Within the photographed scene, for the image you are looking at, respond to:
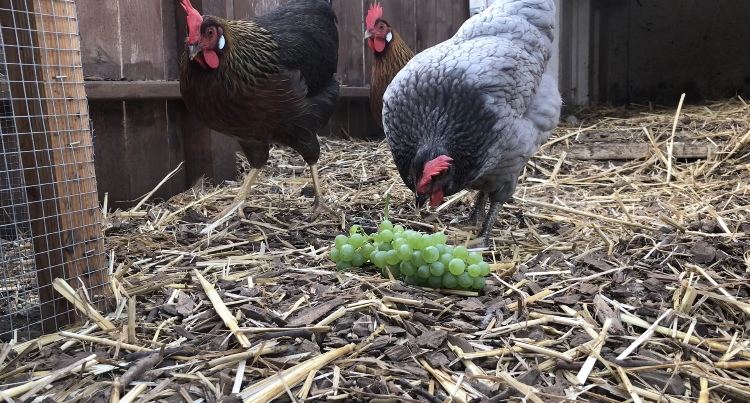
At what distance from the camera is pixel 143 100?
3332 millimetres

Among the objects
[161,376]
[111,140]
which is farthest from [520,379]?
[111,140]

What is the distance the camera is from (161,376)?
4.29 feet

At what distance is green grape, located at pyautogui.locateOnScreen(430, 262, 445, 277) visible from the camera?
5.91ft

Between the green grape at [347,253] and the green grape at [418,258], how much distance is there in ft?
0.89

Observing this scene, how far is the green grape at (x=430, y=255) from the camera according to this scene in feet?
5.89

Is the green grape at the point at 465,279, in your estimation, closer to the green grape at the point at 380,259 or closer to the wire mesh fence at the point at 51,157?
the green grape at the point at 380,259

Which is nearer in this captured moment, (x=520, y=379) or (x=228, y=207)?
(x=520, y=379)

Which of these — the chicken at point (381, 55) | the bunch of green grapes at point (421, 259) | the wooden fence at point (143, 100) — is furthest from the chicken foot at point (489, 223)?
the wooden fence at point (143, 100)

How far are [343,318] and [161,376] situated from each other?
500 mm

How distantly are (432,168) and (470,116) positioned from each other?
0.33 meters

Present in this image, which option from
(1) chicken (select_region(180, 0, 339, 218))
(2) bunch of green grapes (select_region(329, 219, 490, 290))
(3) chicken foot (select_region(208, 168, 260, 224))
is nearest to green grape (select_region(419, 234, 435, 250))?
(2) bunch of green grapes (select_region(329, 219, 490, 290))

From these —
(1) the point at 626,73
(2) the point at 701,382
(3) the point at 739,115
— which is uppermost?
(1) the point at 626,73

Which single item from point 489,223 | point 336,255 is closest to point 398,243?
point 336,255

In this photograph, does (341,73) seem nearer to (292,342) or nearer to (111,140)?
(111,140)
